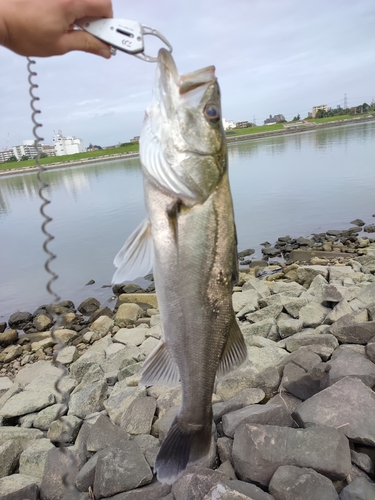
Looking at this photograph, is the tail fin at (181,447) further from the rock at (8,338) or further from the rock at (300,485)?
the rock at (8,338)

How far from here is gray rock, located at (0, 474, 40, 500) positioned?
11.8 ft

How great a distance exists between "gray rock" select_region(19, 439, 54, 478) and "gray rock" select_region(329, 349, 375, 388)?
10.5 feet

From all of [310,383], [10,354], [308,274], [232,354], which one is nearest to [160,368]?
[232,354]

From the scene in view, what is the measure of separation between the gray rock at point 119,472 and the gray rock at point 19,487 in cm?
65

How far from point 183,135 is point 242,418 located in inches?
111

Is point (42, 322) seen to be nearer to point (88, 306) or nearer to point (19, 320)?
point (19, 320)

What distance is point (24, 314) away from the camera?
1159cm

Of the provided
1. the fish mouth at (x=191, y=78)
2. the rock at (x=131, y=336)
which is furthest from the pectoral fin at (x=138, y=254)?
the rock at (x=131, y=336)

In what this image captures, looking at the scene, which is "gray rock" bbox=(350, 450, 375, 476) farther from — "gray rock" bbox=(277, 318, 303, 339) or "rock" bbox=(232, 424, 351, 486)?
"gray rock" bbox=(277, 318, 303, 339)

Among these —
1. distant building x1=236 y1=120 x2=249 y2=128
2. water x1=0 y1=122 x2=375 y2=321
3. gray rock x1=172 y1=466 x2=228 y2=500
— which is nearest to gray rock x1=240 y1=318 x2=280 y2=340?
gray rock x1=172 y1=466 x2=228 y2=500

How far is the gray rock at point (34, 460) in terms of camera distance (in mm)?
4230

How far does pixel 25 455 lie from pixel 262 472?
2603mm

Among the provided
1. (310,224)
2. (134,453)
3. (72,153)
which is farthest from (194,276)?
(72,153)

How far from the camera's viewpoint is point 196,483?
3172 mm
